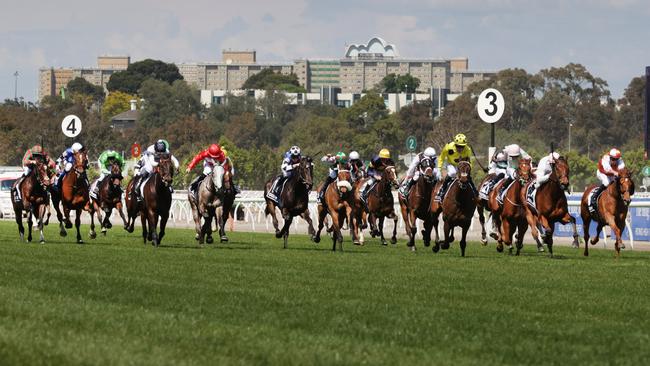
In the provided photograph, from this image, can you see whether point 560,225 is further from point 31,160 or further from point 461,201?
point 31,160

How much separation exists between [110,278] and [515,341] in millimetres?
6585

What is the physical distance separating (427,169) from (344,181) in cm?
166

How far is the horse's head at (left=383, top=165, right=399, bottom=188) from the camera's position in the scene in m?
27.8

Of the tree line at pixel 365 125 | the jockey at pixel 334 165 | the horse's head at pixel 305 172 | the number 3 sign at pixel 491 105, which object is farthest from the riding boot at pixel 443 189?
the tree line at pixel 365 125

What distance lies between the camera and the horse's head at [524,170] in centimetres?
2572

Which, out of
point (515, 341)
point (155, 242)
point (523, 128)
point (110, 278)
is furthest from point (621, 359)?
point (523, 128)

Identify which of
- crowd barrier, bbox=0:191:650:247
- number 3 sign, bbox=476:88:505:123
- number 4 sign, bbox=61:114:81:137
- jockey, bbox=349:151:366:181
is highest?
number 4 sign, bbox=61:114:81:137

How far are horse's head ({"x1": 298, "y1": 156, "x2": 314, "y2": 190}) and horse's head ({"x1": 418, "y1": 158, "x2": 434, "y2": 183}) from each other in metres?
2.02

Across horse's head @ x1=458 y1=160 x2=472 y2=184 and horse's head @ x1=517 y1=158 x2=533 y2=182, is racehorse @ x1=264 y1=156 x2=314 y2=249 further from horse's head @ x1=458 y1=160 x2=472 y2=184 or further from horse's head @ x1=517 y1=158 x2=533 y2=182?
horse's head @ x1=517 y1=158 x2=533 y2=182

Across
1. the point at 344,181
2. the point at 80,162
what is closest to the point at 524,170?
the point at 344,181

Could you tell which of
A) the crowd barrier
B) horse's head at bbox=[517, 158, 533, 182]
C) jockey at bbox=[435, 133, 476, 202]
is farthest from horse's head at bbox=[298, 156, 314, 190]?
the crowd barrier

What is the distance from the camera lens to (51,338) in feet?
34.1

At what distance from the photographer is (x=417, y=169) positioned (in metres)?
27.2

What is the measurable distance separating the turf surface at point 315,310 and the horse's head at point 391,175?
19.1 feet
